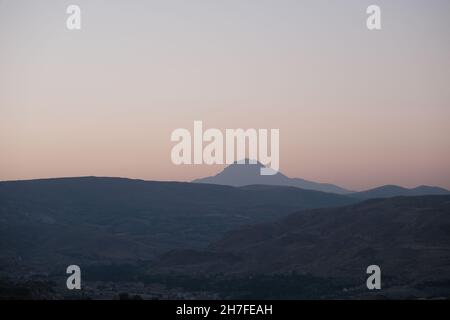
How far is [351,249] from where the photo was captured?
6306cm

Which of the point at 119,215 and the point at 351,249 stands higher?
the point at 119,215

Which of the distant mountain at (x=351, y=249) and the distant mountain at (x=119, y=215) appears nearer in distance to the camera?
the distant mountain at (x=351, y=249)

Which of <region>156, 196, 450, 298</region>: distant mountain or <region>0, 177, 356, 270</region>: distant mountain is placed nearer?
<region>156, 196, 450, 298</region>: distant mountain

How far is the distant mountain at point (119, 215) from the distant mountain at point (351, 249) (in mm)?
8848

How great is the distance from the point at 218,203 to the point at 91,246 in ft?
156

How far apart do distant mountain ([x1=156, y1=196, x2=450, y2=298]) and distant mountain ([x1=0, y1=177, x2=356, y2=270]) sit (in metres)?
8.85

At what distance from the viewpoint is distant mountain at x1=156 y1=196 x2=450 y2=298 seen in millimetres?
52600

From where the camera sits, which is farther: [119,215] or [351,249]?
[119,215]

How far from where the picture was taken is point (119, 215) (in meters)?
110

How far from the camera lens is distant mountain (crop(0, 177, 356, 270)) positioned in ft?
255

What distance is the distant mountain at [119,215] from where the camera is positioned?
77.8 metres

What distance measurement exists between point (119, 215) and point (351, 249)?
51.8 meters

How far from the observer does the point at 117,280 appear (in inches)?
2219
